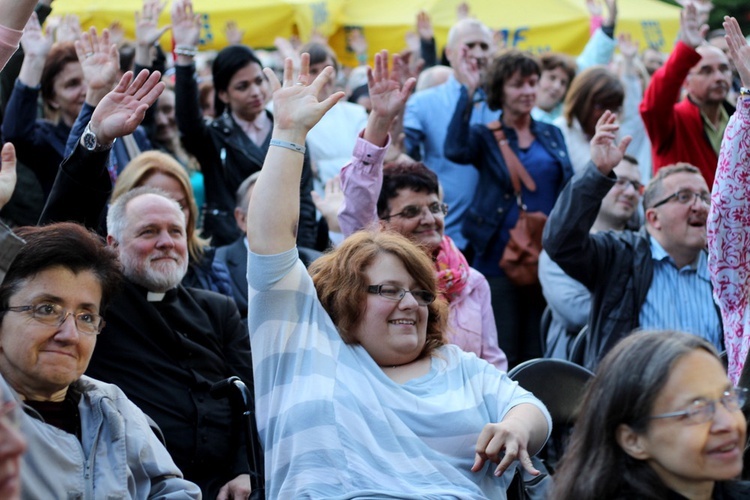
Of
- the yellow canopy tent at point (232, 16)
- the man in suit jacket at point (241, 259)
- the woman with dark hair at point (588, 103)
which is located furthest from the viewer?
the yellow canopy tent at point (232, 16)

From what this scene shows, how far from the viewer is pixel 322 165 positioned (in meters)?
7.51

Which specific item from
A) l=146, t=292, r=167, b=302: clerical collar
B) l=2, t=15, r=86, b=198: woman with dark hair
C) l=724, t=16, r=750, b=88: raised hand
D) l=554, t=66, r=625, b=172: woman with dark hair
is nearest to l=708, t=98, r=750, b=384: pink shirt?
l=724, t=16, r=750, b=88: raised hand

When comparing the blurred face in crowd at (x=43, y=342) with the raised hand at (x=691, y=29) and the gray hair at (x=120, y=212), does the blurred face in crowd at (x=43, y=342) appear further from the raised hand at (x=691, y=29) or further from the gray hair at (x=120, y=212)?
the raised hand at (x=691, y=29)

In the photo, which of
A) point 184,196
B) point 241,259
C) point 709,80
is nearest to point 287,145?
point 184,196

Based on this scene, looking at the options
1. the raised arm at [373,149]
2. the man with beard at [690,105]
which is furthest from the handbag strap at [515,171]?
the raised arm at [373,149]

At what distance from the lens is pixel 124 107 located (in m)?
4.27

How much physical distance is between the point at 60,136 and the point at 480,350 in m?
2.68

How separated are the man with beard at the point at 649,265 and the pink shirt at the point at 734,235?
0.81 m

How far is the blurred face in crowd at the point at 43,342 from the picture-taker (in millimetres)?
3443

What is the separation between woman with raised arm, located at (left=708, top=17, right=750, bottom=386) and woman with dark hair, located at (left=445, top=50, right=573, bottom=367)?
2.13 m

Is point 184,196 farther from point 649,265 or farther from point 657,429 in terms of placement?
point 657,429

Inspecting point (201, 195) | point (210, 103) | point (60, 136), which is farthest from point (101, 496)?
point (210, 103)

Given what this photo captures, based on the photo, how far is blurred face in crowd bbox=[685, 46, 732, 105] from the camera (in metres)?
7.19

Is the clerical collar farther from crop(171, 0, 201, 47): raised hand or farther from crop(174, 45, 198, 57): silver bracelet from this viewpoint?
crop(171, 0, 201, 47): raised hand
